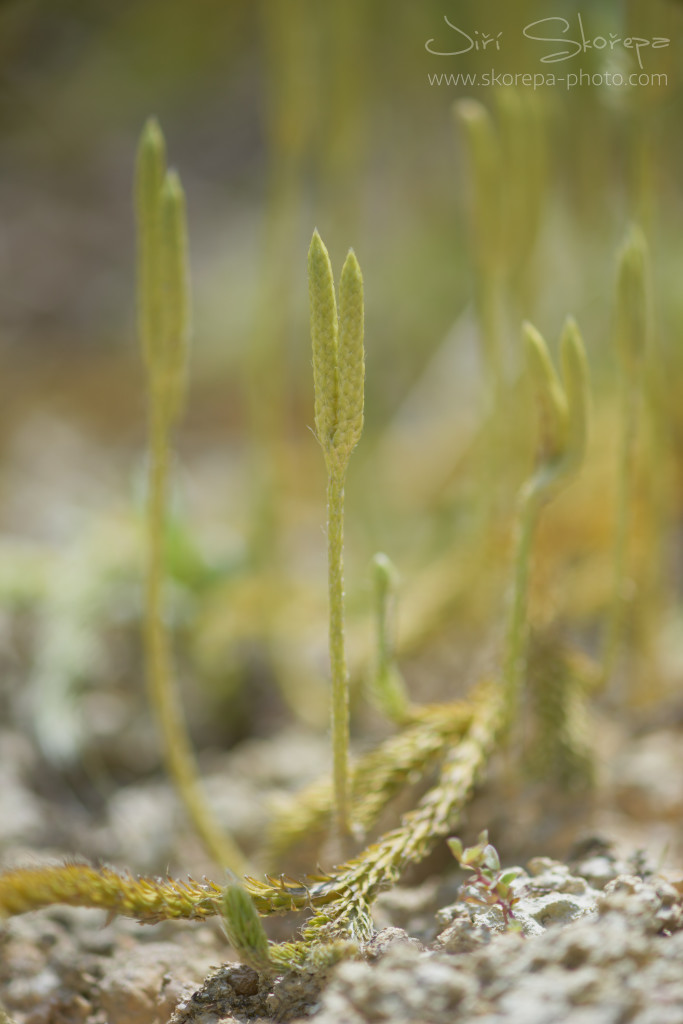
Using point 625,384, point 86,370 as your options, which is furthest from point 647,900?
point 86,370

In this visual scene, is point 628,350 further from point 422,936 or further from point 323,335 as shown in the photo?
point 422,936

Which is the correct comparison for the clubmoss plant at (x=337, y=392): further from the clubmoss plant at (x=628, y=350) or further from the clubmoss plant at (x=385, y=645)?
the clubmoss plant at (x=628, y=350)

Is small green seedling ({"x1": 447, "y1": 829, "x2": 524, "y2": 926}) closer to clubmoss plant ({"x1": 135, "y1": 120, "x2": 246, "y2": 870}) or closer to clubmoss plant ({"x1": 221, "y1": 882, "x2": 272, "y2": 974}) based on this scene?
clubmoss plant ({"x1": 221, "y1": 882, "x2": 272, "y2": 974})

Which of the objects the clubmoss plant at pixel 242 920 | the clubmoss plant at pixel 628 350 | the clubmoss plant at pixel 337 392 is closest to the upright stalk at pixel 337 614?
the clubmoss plant at pixel 337 392

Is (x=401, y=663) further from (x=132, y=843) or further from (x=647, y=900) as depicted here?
(x=647, y=900)

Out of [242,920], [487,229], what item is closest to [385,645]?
[242,920]

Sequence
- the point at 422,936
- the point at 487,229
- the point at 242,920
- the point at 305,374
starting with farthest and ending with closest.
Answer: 1. the point at 305,374
2. the point at 487,229
3. the point at 422,936
4. the point at 242,920

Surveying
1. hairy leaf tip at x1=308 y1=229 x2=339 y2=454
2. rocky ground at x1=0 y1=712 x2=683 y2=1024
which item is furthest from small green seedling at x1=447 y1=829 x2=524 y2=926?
hairy leaf tip at x1=308 y1=229 x2=339 y2=454
